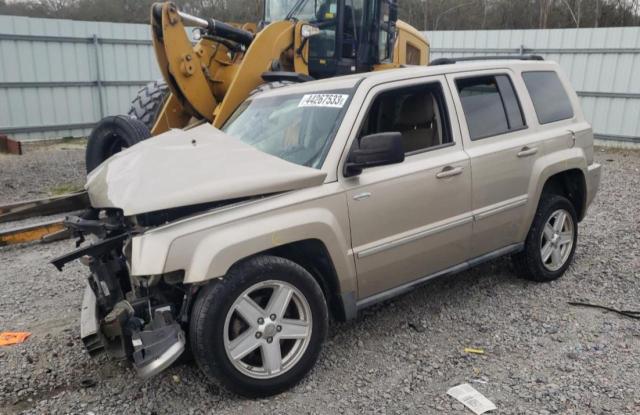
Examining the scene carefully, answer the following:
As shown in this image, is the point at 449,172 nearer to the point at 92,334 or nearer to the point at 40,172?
the point at 92,334

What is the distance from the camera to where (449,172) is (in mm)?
3971

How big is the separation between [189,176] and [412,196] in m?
1.55

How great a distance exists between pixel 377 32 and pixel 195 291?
6.45 metres

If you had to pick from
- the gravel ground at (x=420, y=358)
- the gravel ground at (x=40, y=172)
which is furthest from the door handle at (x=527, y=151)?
the gravel ground at (x=40, y=172)

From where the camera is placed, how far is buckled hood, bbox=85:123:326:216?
3070 millimetres

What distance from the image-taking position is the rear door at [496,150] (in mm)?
4203

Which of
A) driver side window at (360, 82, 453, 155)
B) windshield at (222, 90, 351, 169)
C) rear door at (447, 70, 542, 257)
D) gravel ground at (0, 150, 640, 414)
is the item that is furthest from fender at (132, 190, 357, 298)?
rear door at (447, 70, 542, 257)

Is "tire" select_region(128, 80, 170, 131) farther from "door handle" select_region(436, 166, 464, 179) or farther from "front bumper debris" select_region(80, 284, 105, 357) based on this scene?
"door handle" select_region(436, 166, 464, 179)

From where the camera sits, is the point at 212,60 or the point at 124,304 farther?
the point at 212,60

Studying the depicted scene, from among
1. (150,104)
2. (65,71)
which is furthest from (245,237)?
(65,71)

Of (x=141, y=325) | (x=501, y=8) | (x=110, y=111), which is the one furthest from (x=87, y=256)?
(x=501, y=8)

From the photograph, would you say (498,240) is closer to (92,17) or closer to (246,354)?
(246,354)

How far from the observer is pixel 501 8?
917 inches

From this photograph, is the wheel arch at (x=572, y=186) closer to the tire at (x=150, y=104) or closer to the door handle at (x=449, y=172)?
the door handle at (x=449, y=172)
